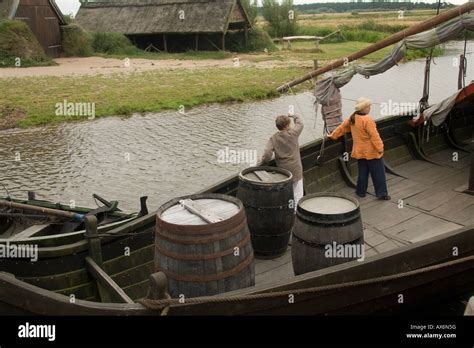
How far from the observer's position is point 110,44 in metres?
42.3

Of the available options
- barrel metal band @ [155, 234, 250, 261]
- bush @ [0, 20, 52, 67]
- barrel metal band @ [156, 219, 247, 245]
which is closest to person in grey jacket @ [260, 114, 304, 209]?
barrel metal band @ [156, 219, 247, 245]

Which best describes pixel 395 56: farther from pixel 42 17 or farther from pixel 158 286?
pixel 42 17

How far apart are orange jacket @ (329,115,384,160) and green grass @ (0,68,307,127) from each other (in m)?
16.2

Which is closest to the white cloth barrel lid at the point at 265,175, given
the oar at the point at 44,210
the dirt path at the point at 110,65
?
the oar at the point at 44,210

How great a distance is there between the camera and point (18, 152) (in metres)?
17.0

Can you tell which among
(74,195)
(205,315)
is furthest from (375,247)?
(74,195)

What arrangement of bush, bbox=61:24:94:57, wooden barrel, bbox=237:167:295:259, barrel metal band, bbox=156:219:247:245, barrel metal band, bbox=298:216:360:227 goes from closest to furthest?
1. barrel metal band, bbox=156:219:247:245
2. barrel metal band, bbox=298:216:360:227
3. wooden barrel, bbox=237:167:295:259
4. bush, bbox=61:24:94:57

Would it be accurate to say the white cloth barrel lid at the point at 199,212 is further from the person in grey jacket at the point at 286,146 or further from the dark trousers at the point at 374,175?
the dark trousers at the point at 374,175

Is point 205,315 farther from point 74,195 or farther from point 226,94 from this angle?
point 226,94

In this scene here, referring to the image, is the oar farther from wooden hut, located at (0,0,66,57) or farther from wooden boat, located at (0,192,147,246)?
wooden hut, located at (0,0,66,57)

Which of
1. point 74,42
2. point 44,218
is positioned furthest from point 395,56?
point 74,42

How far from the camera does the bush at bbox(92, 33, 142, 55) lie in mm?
42250

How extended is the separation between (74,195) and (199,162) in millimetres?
4164

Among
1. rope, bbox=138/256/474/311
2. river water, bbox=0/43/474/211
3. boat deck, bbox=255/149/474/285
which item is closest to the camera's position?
rope, bbox=138/256/474/311
